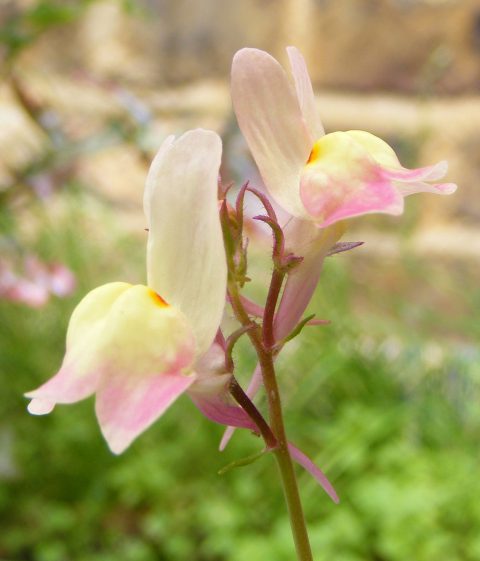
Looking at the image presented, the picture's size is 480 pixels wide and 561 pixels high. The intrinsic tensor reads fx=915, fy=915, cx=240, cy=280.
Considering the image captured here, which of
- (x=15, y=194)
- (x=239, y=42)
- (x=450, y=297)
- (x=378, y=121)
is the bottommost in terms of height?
(x=450, y=297)

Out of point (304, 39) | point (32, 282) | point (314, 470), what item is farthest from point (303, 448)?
point (314, 470)

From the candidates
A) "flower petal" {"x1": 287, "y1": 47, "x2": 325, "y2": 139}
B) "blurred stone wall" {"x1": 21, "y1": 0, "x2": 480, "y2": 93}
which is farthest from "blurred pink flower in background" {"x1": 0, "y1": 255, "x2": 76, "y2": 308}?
"flower petal" {"x1": 287, "y1": 47, "x2": 325, "y2": 139}

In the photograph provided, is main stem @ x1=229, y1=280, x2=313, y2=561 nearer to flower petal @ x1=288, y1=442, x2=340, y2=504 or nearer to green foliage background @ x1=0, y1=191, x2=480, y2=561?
flower petal @ x1=288, y1=442, x2=340, y2=504

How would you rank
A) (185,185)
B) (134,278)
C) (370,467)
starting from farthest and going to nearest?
1. (134,278)
2. (370,467)
3. (185,185)

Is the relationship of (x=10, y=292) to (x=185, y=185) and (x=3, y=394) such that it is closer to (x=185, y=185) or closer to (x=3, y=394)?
(x=3, y=394)

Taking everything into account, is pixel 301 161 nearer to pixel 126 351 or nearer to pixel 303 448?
pixel 126 351

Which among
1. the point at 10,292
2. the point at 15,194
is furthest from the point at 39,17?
the point at 10,292
